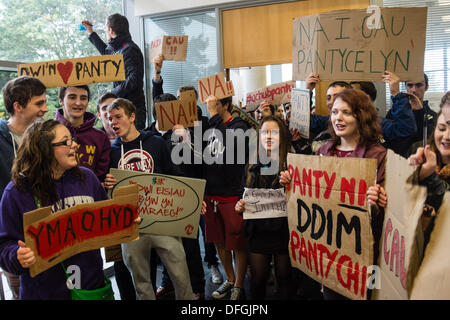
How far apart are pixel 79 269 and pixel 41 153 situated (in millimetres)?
590

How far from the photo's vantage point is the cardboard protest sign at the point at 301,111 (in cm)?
280

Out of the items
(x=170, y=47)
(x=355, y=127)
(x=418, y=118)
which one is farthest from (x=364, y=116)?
(x=170, y=47)

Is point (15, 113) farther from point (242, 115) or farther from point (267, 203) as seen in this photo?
point (242, 115)

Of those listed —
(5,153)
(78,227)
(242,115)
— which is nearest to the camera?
(78,227)

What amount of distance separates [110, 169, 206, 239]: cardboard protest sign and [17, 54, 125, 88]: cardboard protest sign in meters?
0.73

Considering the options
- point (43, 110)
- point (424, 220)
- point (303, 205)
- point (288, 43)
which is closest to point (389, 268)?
point (424, 220)

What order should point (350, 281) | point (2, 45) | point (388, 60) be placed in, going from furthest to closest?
point (2, 45), point (388, 60), point (350, 281)

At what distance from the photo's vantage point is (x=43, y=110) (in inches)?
95.9

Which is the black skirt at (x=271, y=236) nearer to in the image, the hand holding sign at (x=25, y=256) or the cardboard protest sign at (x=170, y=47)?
the hand holding sign at (x=25, y=256)

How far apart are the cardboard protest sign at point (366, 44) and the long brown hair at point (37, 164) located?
5.89 feet

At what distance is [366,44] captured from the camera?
2648 millimetres

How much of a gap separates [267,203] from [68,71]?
1582 millimetres

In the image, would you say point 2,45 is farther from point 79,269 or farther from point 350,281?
point 350,281

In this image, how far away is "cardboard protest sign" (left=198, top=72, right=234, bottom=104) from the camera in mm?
3346
